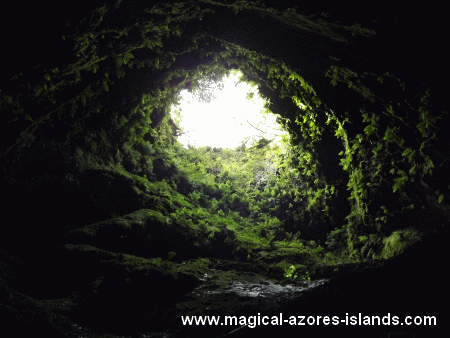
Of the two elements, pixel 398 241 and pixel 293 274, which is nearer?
pixel 398 241

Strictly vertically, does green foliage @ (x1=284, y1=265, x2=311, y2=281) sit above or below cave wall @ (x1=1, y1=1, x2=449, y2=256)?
below

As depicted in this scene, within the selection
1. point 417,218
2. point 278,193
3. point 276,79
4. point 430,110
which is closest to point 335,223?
point 417,218

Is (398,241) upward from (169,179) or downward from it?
downward

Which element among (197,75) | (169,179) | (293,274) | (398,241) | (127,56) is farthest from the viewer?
(169,179)

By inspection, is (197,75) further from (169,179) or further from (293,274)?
(293,274)

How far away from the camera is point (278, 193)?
28.3ft

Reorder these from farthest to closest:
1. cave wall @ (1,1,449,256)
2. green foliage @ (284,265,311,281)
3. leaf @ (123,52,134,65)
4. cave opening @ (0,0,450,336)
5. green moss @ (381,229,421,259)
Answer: leaf @ (123,52,134,65) → green foliage @ (284,265,311,281) → green moss @ (381,229,421,259) → cave opening @ (0,0,450,336) → cave wall @ (1,1,449,256)

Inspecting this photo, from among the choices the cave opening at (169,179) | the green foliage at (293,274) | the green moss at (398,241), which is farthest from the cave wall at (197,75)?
the green foliage at (293,274)

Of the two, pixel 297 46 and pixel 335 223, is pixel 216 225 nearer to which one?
pixel 335 223

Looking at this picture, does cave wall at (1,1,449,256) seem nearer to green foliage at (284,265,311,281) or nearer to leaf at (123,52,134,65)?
leaf at (123,52,134,65)

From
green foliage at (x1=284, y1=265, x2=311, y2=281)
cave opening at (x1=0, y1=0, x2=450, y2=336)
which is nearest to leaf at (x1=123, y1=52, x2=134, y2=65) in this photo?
Answer: cave opening at (x1=0, y1=0, x2=450, y2=336)

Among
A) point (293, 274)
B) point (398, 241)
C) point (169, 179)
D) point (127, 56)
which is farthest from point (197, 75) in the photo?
point (398, 241)

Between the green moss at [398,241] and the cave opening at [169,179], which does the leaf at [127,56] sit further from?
the green moss at [398,241]

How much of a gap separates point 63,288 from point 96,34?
3.61 metres
